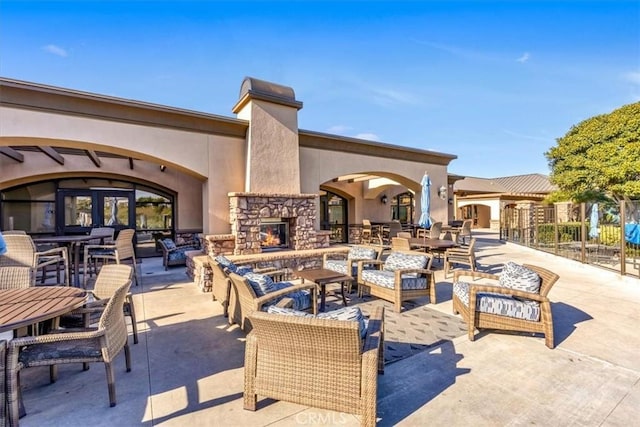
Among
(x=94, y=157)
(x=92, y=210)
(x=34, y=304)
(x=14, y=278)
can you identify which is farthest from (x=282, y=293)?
(x=92, y=210)

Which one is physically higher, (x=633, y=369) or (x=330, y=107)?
(x=330, y=107)

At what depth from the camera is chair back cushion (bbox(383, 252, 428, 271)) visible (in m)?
5.48

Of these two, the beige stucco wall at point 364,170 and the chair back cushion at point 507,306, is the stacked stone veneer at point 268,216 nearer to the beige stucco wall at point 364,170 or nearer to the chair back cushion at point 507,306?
the beige stucco wall at point 364,170

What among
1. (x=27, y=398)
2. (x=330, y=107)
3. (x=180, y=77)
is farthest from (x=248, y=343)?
(x=330, y=107)

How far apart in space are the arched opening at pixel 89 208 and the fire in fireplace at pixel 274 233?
16.7ft

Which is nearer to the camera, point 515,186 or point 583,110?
point 583,110

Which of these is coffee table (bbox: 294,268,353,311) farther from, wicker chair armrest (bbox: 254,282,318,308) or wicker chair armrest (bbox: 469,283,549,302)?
wicker chair armrest (bbox: 469,283,549,302)

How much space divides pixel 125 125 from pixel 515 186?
120 ft

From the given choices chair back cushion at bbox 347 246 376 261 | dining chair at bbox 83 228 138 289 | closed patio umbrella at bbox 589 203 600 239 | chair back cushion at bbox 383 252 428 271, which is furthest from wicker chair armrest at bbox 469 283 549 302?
closed patio umbrella at bbox 589 203 600 239

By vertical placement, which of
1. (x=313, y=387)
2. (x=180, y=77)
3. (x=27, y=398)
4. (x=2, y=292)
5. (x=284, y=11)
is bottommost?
(x=27, y=398)

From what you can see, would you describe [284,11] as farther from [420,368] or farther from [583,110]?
[583,110]

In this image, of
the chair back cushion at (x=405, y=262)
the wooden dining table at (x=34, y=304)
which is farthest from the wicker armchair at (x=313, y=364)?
the chair back cushion at (x=405, y=262)

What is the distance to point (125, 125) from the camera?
6.39m

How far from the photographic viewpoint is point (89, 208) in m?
10.4
